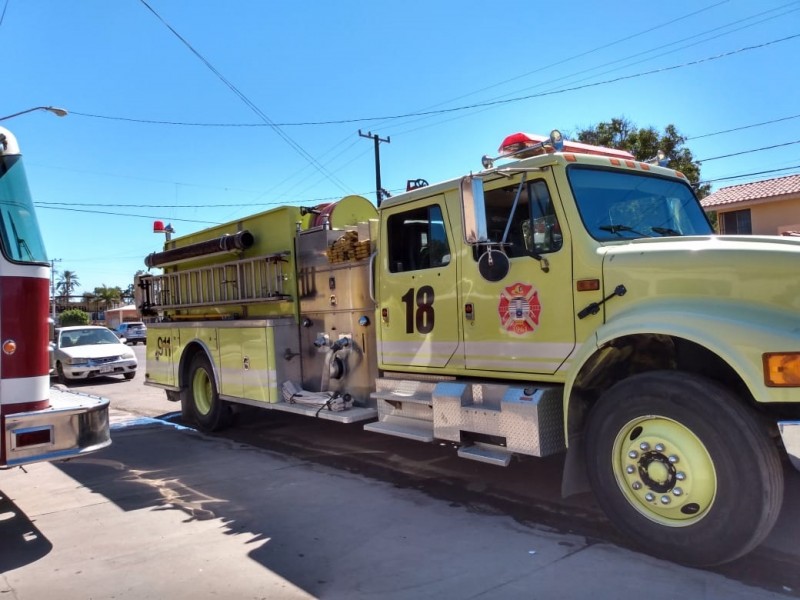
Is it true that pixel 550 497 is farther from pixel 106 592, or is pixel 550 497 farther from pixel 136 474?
pixel 136 474

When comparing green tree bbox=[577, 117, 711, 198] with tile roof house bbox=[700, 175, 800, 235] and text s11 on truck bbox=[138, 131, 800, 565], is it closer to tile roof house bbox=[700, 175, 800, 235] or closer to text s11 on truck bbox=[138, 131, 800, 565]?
tile roof house bbox=[700, 175, 800, 235]

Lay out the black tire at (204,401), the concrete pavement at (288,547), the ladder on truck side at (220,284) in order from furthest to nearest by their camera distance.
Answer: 1. the black tire at (204,401)
2. the ladder on truck side at (220,284)
3. the concrete pavement at (288,547)

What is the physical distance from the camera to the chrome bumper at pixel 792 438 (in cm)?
317

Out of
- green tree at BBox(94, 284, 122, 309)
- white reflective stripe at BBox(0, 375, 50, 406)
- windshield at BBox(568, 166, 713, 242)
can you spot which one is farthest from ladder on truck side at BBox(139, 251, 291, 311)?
green tree at BBox(94, 284, 122, 309)

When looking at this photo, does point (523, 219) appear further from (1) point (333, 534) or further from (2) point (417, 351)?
(1) point (333, 534)

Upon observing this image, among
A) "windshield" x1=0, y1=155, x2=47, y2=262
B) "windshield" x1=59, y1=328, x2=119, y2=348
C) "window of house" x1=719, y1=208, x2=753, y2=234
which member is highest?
"window of house" x1=719, y1=208, x2=753, y2=234

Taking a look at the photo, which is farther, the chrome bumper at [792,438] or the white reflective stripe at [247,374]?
the white reflective stripe at [247,374]

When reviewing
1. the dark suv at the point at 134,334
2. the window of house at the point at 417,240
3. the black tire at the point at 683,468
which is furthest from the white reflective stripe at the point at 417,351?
the dark suv at the point at 134,334

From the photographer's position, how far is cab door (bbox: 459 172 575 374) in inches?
174

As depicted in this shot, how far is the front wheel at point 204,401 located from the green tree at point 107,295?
4179 inches

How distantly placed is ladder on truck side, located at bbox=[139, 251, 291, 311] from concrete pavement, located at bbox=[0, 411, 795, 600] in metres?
2.29

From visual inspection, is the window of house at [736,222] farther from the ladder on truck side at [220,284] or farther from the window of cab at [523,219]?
the window of cab at [523,219]

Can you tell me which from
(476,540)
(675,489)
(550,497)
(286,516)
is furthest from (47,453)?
(675,489)

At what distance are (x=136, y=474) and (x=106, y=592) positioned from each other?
2.94 m
